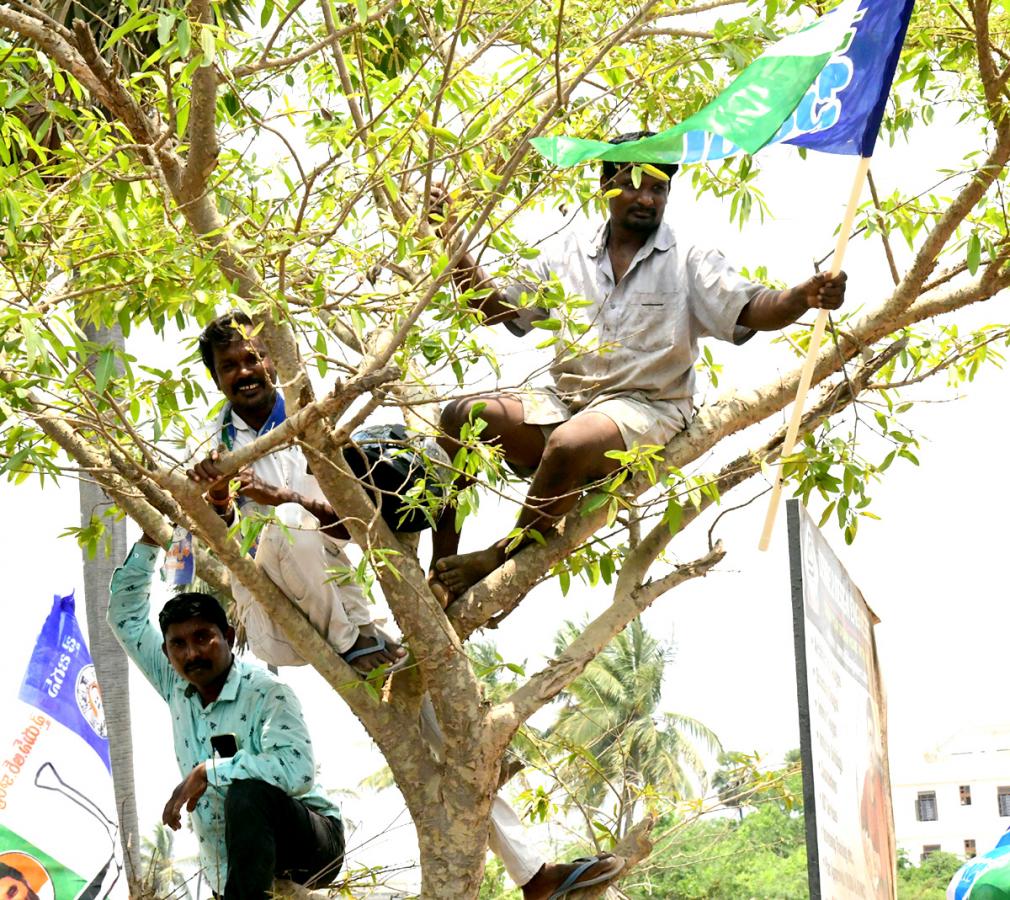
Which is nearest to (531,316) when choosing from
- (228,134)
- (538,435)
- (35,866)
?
(538,435)

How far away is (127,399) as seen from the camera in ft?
18.3

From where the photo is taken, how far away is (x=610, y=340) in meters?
5.32

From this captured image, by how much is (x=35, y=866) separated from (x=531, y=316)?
2.77 meters

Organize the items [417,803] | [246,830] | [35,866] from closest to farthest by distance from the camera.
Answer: [246,830] < [417,803] < [35,866]

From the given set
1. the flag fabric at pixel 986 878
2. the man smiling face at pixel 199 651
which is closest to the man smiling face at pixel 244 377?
the man smiling face at pixel 199 651

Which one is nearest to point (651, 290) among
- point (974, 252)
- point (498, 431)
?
point (498, 431)

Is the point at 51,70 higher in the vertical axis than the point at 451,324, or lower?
higher

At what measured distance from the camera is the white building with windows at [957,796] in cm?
4625

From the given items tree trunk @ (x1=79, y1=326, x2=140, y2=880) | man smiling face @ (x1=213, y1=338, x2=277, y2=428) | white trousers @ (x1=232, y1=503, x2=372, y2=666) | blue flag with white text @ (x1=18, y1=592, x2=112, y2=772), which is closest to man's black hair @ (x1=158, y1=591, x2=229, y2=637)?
white trousers @ (x1=232, y1=503, x2=372, y2=666)

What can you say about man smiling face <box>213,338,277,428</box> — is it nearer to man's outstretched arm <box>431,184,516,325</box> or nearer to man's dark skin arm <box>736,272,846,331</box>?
man's outstretched arm <box>431,184,516,325</box>

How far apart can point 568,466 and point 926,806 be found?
45.8 metres

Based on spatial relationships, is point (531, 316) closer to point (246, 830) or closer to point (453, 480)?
point (453, 480)

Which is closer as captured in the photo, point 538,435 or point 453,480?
point 453,480

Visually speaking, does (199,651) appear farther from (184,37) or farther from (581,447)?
(184,37)
